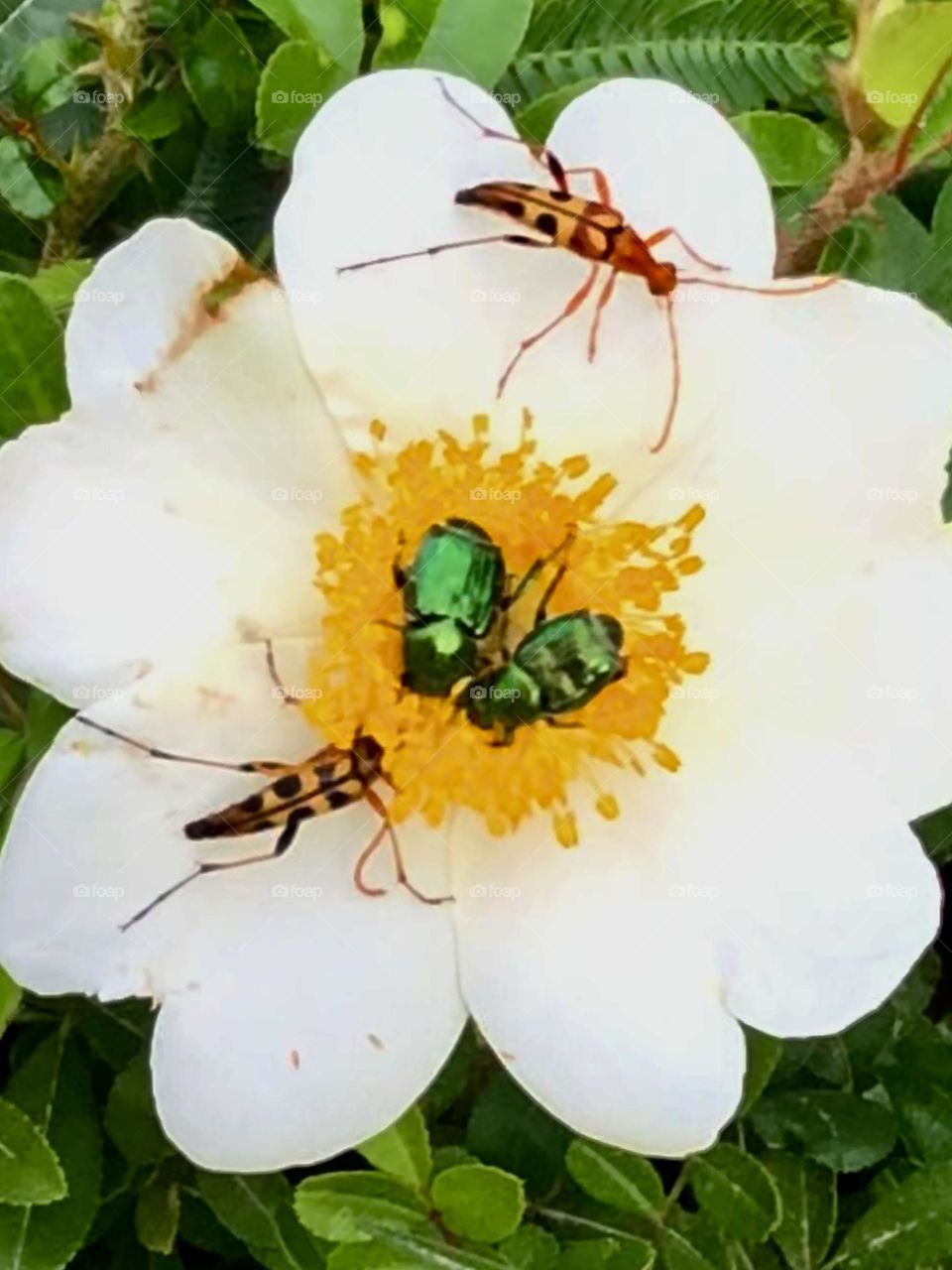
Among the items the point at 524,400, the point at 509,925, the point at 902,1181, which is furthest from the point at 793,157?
the point at 902,1181

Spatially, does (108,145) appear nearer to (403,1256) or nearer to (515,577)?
(515,577)

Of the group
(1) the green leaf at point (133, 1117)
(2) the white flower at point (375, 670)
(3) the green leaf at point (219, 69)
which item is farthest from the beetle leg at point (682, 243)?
(1) the green leaf at point (133, 1117)

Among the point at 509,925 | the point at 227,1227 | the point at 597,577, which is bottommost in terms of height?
the point at 227,1227

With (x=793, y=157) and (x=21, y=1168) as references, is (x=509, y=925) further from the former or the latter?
(x=793, y=157)

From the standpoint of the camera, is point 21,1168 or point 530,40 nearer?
point 21,1168

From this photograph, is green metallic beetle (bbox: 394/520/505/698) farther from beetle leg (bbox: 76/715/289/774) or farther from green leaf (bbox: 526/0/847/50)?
green leaf (bbox: 526/0/847/50)

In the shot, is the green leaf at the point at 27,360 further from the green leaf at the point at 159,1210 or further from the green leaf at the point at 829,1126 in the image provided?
the green leaf at the point at 829,1126
